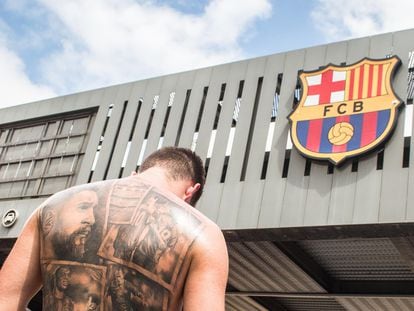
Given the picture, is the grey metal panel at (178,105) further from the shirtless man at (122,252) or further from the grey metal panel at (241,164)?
the shirtless man at (122,252)

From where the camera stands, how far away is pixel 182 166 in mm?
2656

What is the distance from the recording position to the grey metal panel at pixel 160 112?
14.7 m

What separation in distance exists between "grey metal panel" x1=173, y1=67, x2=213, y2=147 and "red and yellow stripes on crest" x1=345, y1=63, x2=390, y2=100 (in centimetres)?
381

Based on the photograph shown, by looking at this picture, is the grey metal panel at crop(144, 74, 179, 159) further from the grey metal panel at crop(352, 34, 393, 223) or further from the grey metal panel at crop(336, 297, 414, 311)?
the grey metal panel at crop(336, 297, 414, 311)

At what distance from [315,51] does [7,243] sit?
971cm

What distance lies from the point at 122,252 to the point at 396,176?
356 inches

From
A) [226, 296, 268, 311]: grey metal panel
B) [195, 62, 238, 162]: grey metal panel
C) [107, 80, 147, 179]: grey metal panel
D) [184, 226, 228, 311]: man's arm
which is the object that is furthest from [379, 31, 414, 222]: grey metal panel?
[184, 226, 228, 311]: man's arm

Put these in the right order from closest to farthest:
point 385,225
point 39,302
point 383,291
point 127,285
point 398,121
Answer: point 127,285, point 385,225, point 398,121, point 383,291, point 39,302

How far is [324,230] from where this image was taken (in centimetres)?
1097

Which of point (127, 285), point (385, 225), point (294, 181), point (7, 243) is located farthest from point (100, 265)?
point (7, 243)

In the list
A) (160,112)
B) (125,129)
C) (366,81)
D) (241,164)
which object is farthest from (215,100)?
(366,81)

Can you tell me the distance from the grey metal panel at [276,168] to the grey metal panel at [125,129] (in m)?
4.29

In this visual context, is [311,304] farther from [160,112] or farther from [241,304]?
[160,112]

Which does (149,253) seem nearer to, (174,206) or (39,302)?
(174,206)
